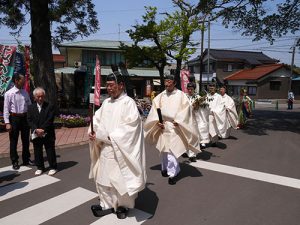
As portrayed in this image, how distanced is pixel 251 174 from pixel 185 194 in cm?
174

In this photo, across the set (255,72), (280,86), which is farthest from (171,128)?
(280,86)

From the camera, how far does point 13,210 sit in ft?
12.6

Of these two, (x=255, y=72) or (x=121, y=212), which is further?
(x=255, y=72)

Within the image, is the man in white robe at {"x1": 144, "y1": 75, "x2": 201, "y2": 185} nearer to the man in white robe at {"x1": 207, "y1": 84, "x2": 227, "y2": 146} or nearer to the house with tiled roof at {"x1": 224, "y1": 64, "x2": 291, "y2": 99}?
the man in white robe at {"x1": 207, "y1": 84, "x2": 227, "y2": 146}

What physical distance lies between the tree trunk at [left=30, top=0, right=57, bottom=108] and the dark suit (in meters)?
6.18

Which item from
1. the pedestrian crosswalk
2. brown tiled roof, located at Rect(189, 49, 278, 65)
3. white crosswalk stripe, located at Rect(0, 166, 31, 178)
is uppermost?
brown tiled roof, located at Rect(189, 49, 278, 65)

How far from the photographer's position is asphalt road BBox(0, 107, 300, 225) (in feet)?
11.7

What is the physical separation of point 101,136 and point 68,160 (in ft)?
10.8

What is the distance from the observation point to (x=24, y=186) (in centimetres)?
473

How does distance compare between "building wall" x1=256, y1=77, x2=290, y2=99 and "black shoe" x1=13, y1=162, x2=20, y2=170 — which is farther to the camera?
"building wall" x1=256, y1=77, x2=290, y2=99

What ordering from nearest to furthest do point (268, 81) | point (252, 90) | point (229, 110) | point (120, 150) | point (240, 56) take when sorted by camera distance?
point (120, 150)
point (229, 110)
point (268, 81)
point (252, 90)
point (240, 56)

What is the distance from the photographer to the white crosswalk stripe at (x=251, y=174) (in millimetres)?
4906

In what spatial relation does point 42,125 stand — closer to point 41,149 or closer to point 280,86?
point 41,149

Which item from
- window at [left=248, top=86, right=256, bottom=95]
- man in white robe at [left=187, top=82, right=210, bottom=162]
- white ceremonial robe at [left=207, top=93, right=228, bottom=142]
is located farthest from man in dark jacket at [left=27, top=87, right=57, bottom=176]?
window at [left=248, top=86, right=256, bottom=95]
